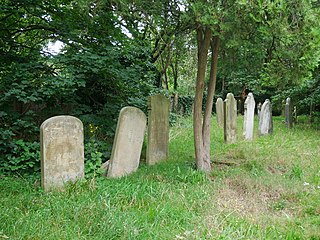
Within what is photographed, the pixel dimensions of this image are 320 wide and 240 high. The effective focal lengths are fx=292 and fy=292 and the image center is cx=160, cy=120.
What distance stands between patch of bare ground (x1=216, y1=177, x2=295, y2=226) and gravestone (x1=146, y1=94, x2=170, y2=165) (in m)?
1.43

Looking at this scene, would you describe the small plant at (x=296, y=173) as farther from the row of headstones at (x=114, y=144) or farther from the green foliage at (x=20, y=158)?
the green foliage at (x=20, y=158)

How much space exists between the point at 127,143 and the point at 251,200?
1.95m

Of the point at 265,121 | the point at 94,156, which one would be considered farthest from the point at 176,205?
the point at 265,121

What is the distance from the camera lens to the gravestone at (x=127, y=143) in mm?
4277

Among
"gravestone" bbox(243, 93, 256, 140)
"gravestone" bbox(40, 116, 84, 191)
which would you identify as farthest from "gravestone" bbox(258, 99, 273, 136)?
"gravestone" bbox(40, 116, 84, 191)

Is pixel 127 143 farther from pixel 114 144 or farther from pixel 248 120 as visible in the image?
pixel 248 120

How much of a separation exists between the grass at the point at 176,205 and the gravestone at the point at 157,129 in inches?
11.9

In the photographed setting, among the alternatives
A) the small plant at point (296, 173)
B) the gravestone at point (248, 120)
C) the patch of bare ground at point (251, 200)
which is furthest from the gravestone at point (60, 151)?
the gravestone at point (248, 120)

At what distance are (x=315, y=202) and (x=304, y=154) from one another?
2.66 m

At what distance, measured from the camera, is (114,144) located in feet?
14.1

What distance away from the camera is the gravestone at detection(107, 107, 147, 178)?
14.0ft

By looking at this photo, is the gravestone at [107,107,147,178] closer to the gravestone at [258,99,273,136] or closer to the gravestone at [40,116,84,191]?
the gravestone at [40,116,84,191]

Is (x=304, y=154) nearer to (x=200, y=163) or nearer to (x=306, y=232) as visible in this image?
(x=200, y=163)

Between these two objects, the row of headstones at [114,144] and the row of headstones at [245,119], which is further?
the row of headstones at [245,119]
